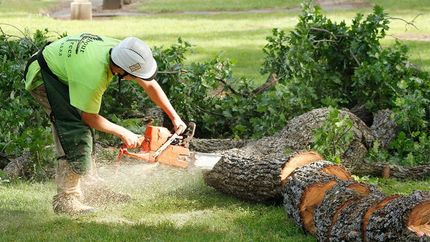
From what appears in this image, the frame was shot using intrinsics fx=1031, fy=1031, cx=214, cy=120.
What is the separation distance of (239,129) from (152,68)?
278cm

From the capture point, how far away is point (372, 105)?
382 inches

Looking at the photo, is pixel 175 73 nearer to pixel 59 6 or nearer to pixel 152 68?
pixel 152 68

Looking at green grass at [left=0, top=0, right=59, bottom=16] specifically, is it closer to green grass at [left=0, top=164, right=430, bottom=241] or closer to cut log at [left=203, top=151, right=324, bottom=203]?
green grass at [left=0, top=164, right=430, bottom=241]

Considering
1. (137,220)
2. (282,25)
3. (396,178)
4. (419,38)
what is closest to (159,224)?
(137,220)

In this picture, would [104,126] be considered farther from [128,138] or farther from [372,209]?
[372,209]

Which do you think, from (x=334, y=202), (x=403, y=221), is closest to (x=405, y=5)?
(x=334, y=202)

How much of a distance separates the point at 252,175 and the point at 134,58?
4.43 feet

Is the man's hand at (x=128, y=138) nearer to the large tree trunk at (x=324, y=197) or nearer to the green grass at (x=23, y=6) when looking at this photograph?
the large tree trunk at (x=324, y=197)

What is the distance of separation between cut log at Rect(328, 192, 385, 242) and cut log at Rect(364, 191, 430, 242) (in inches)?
4.9

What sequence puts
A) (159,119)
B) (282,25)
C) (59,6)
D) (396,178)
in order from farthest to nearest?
(59,6)
(282,25)
(159,119)
(396,178)

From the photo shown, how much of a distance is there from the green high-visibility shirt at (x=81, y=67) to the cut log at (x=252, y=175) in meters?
1.27

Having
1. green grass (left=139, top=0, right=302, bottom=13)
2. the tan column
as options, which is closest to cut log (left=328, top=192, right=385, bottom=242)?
the tan column

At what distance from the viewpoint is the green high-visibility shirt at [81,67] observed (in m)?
6.82

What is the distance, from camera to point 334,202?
21.2 feet
